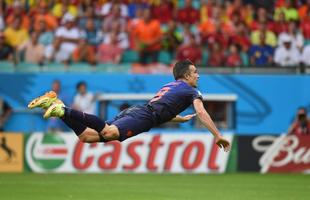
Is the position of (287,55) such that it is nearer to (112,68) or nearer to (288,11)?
(288,11)

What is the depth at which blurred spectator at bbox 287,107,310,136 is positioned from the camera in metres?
21.9

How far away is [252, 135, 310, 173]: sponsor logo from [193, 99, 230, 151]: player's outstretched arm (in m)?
9.10

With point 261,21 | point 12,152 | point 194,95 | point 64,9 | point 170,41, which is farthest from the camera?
point 64,9

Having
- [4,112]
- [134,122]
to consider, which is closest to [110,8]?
[4,112]

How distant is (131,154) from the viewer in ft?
67.8

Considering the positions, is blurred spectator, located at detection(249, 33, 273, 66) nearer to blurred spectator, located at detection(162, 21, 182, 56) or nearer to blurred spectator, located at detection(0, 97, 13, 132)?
blurred spectator, located at detection(162, 21, 182, 56)

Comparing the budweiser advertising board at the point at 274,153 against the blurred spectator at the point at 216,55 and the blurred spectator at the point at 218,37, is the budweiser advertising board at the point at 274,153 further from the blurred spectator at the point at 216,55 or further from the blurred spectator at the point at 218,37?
the blurred spectator at the point at 218,37

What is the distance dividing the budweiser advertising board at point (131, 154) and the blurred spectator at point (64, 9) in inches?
187

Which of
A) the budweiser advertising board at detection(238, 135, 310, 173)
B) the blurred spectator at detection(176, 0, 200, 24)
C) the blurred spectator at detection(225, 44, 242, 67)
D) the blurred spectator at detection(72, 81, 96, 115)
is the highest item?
the blurred spectator at detection(176, 0, 200, 24)

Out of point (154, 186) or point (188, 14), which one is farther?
point (188, 14)

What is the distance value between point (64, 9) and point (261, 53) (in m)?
5.79

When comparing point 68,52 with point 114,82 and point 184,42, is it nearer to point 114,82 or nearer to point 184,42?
point 114,82

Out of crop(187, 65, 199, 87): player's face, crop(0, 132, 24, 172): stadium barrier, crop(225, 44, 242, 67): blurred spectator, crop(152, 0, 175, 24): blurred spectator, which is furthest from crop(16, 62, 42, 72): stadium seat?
crop(187, 65, 199, 87): player's face

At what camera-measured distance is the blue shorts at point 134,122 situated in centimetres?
1246
